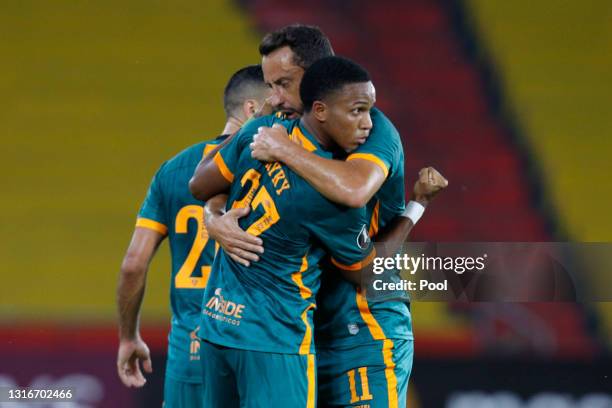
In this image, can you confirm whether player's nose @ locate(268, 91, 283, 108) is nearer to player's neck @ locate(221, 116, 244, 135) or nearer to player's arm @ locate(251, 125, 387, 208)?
player's arm @ locate(251, 125, 387, 208)

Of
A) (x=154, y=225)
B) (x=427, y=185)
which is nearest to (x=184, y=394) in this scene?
(x=154, y=225)

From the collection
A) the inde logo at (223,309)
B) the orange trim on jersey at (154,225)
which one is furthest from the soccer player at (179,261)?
the inde logo at (223,309)

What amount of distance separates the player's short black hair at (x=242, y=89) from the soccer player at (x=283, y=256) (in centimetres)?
106

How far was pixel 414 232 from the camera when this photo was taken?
6086mm

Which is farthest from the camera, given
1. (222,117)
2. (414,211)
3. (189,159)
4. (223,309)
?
(222,117)

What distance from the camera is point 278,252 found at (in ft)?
9.05

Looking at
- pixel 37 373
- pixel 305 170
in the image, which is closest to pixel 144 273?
pixel 305 170

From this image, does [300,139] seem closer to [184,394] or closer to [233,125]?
[233,125]

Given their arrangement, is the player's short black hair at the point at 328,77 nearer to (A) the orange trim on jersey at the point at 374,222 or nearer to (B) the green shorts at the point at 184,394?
(A) the orange trim on jersey at the point at 374,222

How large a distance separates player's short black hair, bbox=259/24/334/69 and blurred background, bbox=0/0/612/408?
298 cm

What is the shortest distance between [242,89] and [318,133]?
1.22m

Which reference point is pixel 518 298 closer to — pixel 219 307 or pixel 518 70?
pixel 518 70

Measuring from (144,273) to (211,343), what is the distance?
3.41ft

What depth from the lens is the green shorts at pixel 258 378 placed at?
2.71 meters
